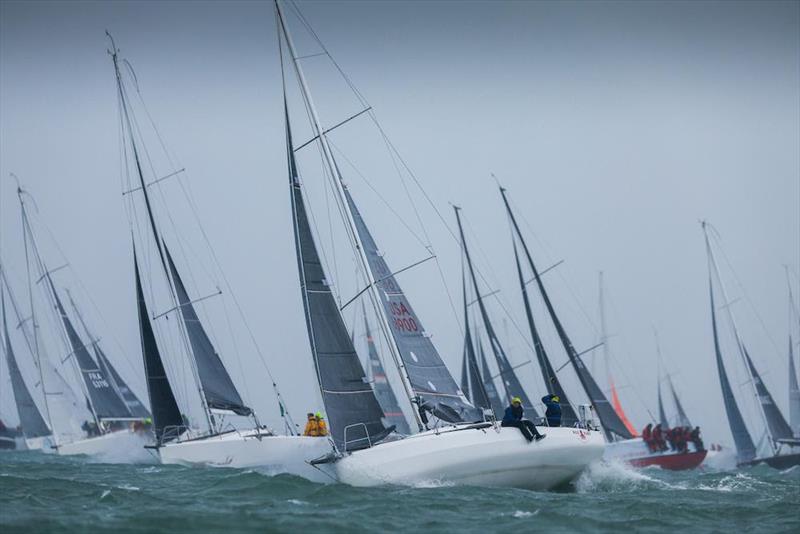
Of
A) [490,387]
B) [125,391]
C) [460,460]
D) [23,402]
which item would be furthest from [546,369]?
[23,402]

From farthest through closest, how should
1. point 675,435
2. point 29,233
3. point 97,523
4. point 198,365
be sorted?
point 675,435, point 29,233, point 198,365, point 97,523

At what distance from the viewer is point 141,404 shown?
35.0 metres

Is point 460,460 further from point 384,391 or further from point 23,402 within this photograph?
point 23,402

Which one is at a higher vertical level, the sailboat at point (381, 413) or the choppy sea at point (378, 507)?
the sailboat at point (381, 413)

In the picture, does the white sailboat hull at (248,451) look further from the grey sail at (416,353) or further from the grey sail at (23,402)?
the grey sail at (23,402)

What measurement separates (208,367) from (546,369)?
7.87 m

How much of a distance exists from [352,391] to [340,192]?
127 inches

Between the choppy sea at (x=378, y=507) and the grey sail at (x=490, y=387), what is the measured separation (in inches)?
519

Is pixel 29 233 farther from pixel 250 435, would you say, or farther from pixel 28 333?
pixel 250 435

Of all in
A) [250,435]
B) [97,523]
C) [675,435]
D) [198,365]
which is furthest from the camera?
[675,435]

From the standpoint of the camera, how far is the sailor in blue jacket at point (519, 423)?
15.2m

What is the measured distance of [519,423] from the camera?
15383 mm

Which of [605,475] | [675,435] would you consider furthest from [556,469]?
[675,435]

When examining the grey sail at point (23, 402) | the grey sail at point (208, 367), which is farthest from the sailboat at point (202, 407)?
the grey sail at point (23, 402)
